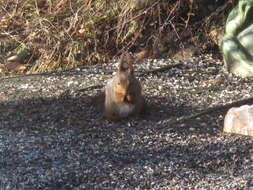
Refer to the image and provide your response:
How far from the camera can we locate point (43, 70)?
906cm

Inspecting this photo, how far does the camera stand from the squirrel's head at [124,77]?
255 inches

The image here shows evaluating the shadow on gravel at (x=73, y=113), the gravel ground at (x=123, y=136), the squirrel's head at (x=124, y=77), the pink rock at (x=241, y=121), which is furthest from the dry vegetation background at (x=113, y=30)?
the pink rock at (x=241, y=121)

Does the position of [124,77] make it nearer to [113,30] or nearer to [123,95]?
[123,95]

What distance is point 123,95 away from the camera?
6.48m

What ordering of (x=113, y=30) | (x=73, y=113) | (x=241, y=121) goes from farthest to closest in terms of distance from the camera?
(x=113, y=30) < (x=73, y=113) < (x=241, y=121)

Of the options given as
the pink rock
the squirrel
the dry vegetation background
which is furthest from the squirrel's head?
the dry vegetation background

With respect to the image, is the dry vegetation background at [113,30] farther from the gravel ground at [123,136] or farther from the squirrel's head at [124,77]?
the squirrel's head at [124,77]

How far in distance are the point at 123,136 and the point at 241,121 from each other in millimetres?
991

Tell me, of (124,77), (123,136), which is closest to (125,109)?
(124,77)

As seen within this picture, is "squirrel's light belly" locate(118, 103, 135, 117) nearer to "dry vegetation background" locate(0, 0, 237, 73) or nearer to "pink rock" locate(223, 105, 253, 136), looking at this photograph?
"pink rock" locate(223, 105, 253, 136)

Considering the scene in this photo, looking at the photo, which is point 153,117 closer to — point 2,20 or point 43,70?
point 43,70

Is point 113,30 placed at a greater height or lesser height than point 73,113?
greater

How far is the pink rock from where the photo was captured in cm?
595

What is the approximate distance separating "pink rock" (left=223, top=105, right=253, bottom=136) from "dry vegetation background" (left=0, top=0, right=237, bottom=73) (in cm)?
261
